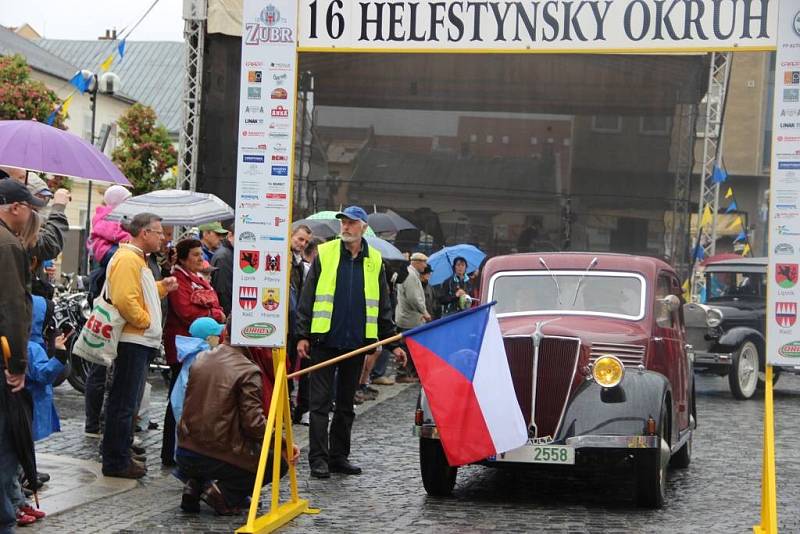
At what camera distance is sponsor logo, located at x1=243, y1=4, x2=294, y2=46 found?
8.51 metres

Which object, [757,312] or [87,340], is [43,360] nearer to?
[87,340]

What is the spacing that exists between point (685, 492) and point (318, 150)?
1409 cm

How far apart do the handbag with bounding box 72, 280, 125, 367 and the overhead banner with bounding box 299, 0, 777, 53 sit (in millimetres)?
2478

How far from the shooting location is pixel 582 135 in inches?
894

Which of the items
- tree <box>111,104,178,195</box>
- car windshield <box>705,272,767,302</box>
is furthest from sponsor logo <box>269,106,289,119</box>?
tree <box>111,104,178,195</box>

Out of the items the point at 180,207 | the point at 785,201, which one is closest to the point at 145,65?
the point at 180,207

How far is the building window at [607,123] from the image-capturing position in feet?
74.3

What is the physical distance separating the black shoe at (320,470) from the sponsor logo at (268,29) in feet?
11.7

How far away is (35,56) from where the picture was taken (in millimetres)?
58781

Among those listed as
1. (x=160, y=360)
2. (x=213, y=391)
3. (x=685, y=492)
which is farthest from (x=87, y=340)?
(x=160, y=360)

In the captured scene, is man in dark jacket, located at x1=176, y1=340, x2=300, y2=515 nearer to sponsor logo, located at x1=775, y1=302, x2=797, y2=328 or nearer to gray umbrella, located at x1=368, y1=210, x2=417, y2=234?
sponsor logo, located at x1=775, y1=302, x2=797, y2=328

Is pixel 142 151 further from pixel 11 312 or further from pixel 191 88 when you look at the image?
pixel 11 312

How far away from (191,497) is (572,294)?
373cm

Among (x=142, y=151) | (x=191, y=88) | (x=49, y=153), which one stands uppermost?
(x=142, y=151)
